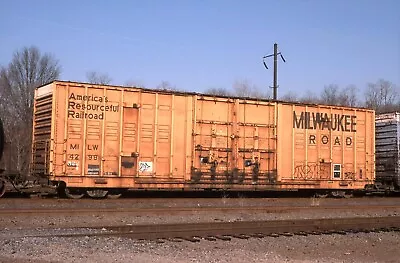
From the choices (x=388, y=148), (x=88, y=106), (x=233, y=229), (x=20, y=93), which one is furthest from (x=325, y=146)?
(x=20, y=93)

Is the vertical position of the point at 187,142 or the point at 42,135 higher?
the point at 42,135

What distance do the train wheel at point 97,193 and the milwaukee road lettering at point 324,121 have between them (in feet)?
26.3

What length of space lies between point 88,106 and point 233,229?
871 cm

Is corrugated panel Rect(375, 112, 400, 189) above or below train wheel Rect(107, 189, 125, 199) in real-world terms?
above

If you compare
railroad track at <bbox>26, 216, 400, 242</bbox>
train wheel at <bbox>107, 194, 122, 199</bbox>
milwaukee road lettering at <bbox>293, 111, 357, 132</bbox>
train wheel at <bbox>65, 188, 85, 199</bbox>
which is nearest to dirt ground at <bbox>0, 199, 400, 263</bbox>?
railroad track at <bbox>26, 216, 400, 242</bbox>

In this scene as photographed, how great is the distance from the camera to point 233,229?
36.4 feet

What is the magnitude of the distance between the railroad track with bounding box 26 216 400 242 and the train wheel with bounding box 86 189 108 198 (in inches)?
284

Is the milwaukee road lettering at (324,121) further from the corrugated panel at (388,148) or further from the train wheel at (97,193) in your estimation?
the train wheel at (97,193)

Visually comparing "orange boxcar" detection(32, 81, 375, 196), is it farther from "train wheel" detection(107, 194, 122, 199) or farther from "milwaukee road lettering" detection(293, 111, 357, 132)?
"train wheel" detection(107, 194, 122, 199)

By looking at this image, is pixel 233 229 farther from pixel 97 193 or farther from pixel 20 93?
pixel 20 93

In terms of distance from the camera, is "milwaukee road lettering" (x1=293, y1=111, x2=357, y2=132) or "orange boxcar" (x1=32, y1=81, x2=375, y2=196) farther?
"milwaukee road lettering" (x1=293, y1=111, x2=357, y2=132)

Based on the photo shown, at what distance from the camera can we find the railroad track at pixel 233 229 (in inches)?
397

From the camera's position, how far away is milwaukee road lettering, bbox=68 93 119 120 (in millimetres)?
17766

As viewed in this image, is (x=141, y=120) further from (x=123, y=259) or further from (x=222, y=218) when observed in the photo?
(x=123, y=259)
